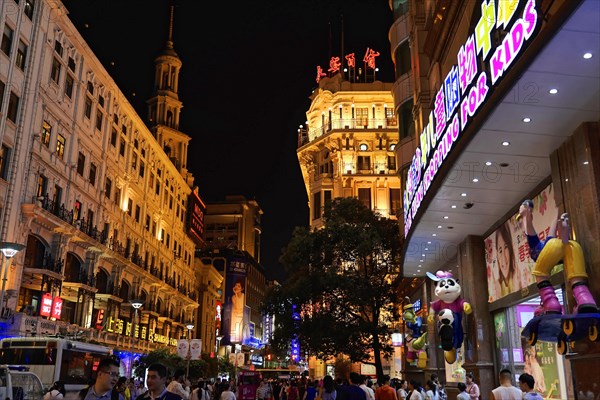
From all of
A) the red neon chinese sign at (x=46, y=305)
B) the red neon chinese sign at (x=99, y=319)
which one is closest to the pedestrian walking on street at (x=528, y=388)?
the red neon chinese sign at (x=46, y=305)

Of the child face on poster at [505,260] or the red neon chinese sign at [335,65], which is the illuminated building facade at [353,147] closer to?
the red neon chinese sign at [335,65]

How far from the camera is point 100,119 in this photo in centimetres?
3956

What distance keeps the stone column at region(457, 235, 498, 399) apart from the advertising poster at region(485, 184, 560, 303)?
367 mm

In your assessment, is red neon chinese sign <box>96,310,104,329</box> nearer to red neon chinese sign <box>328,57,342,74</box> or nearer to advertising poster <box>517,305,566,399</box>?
advertising poster <box>517,305,566,399</box>

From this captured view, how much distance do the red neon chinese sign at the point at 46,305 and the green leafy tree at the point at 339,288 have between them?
11.6m

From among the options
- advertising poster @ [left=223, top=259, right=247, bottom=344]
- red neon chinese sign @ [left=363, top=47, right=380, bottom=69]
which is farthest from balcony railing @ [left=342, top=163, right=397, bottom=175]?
advertising poster @ [left=223, top=259, right=247, bottom=344]

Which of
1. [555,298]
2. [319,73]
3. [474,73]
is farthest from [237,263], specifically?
[474,73]

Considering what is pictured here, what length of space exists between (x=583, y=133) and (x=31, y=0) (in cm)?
2858

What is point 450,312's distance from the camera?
17.8 m

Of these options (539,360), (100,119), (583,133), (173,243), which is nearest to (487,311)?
(539,360)

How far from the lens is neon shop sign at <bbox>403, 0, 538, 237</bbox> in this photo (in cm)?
892

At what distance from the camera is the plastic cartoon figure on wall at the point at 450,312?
1747 cm

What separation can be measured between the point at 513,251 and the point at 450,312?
10.8ft

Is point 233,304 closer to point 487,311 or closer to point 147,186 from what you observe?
point 147,186
